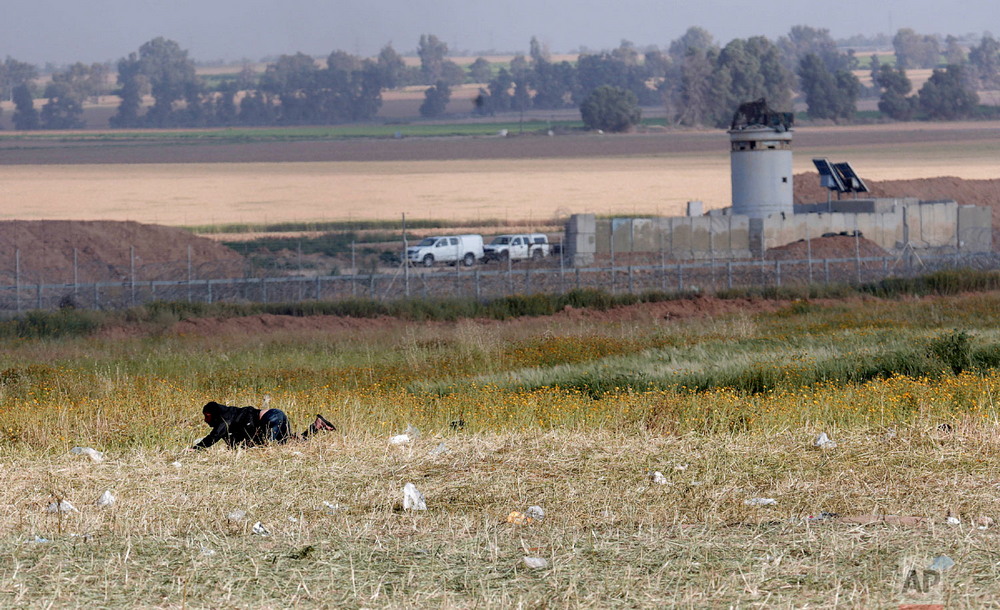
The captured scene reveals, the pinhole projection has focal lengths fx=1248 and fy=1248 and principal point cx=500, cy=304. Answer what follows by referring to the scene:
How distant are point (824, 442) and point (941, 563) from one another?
4.85m

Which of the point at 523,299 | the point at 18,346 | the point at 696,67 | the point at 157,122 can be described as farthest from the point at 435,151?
the point at 18,346

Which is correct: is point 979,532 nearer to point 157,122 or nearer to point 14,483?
point 14,483

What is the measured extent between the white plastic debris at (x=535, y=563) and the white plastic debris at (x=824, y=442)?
17.5 ft

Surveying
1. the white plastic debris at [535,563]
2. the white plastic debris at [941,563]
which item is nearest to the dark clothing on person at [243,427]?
the white plastic debris at [535,563]

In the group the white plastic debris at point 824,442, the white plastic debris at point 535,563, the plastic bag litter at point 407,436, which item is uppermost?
the white plastic debris at point 535,563

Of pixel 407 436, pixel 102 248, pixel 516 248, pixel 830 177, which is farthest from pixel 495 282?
pixel 407 436

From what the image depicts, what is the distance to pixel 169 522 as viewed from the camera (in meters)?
9.62

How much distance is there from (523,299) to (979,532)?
28.9 metres

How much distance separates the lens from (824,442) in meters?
12.6

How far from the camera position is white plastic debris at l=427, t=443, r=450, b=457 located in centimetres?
1214

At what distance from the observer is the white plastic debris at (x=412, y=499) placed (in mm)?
10227

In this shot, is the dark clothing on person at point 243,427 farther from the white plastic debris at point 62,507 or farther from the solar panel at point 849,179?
the solar panel at point 849,179

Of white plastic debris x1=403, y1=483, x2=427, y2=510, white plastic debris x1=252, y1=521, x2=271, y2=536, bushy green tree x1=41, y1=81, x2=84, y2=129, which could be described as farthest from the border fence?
bushy green tree x1=41, y1=81, x2=84, y2=129

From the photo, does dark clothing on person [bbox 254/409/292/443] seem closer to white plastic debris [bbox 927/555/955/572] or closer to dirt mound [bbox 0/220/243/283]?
white plastic debris [bbox 927/555/955/572]
